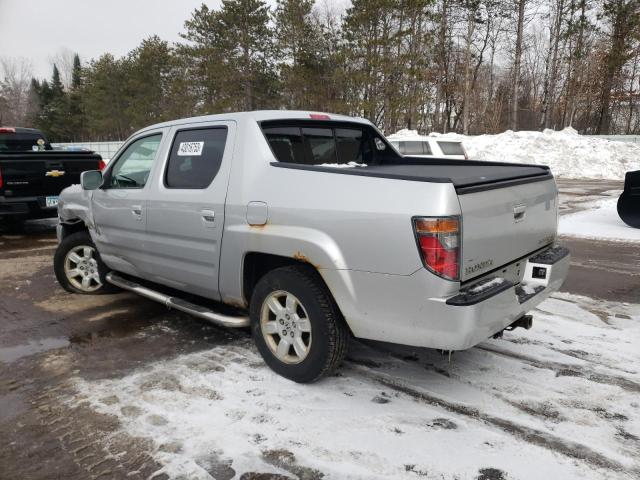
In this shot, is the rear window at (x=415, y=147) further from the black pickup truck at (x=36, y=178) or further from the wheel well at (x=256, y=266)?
the wheel well at (x=256, y=266)

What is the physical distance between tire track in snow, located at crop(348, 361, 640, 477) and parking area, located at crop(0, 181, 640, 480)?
0.03ft

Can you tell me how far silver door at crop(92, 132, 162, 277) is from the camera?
4.34 meters

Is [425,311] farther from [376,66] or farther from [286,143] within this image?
[376,66]

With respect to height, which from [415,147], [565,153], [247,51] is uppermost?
[247,51]

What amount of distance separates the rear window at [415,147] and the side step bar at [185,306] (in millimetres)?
10193

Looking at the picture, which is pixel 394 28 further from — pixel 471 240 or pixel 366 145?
pixel 471 240

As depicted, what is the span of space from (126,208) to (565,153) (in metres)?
25.5

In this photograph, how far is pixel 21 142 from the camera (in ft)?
38.4

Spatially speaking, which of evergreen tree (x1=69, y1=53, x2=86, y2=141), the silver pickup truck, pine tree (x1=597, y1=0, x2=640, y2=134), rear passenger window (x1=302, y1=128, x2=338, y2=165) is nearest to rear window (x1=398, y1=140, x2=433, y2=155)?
the silver pickup truck

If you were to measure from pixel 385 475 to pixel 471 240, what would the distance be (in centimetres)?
132

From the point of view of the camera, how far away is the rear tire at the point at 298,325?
307 centimetres

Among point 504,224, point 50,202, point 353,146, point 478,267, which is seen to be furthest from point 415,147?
point 478,267

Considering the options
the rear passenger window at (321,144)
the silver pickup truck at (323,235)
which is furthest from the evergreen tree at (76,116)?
the rear passenger window at (321,144)

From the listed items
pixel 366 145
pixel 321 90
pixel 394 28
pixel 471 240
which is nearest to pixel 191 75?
pixel 321 90
